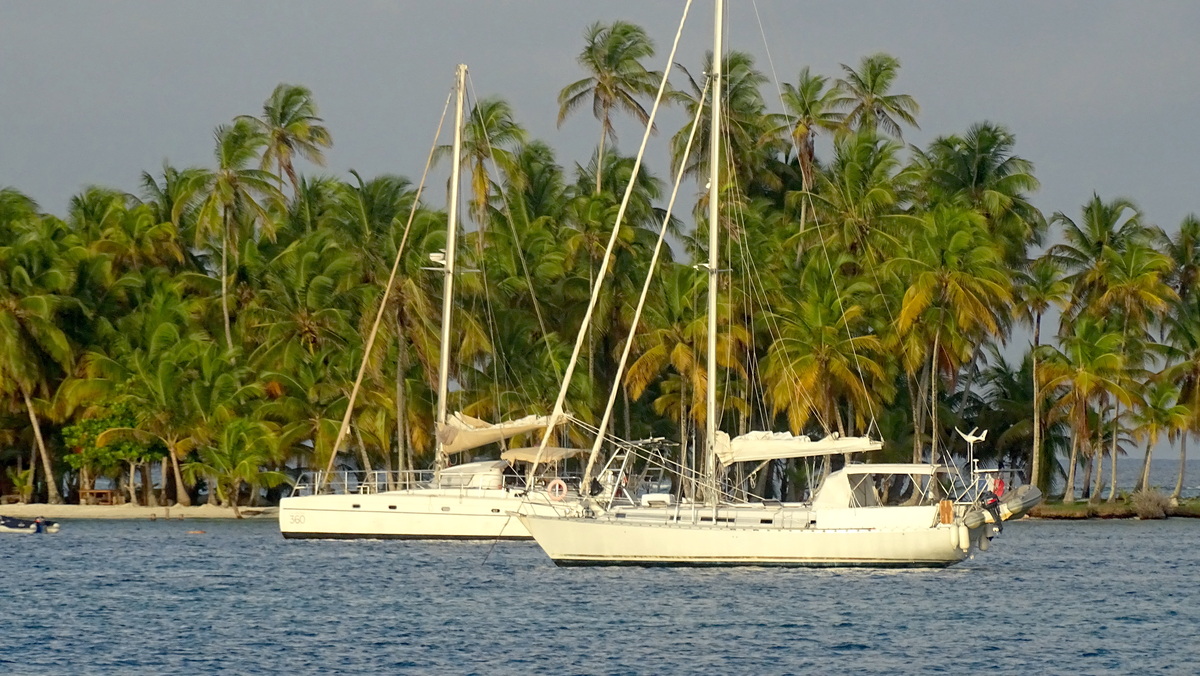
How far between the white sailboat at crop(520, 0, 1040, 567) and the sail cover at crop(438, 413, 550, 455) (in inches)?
424

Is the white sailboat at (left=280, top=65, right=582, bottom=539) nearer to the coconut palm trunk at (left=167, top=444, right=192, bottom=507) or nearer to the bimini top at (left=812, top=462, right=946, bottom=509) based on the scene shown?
the bimini top at (left=812, top=462, right=946, bottom=509)

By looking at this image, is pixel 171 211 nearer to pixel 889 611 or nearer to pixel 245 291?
pixel 245 291

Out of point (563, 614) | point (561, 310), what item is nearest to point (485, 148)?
point (561, 310)

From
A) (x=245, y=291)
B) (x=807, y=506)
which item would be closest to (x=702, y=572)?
(x=807, y=506)

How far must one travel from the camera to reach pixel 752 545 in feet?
133

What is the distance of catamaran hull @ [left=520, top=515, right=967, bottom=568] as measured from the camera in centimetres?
4038

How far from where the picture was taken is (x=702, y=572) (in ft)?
143

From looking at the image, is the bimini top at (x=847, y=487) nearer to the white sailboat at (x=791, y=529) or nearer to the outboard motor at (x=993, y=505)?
the white sailboat at (x=791, y=529)

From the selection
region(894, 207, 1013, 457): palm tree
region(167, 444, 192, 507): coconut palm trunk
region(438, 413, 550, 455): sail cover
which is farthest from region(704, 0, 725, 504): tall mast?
region(167, 444, 192, 507): coconut palm trunk

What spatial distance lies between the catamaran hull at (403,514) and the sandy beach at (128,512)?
48.1ft

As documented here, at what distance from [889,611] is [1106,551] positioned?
19.0 meters

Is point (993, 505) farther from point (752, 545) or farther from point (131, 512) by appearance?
point (131, 512)

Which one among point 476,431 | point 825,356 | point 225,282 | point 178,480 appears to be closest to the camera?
point 476,431

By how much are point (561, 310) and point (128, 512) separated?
66.4ft
